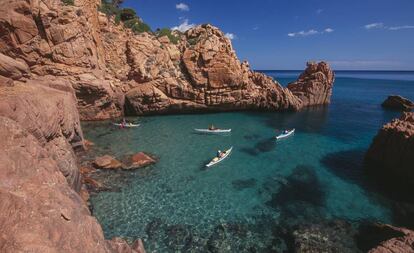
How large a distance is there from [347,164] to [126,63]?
3660 cm

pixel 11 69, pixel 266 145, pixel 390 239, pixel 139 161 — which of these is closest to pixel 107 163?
pixel 139 161

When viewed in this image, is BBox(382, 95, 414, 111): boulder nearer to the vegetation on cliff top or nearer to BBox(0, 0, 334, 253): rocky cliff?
BBox(0, 0, 334, 253): rocky cliff

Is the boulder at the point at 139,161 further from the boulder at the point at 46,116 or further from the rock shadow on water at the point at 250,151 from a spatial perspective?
the rock shadow on water at the point at 250,151

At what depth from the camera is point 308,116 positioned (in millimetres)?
49094

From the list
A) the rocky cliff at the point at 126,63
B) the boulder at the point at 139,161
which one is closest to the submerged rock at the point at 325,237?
the boulder at the point at 139,161

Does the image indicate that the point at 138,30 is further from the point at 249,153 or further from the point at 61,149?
the point at 61,149

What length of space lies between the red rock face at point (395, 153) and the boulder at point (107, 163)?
2531 cm

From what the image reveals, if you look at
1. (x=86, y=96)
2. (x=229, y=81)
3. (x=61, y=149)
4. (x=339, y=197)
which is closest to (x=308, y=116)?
(x=229, y=81)

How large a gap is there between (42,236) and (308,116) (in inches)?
1948

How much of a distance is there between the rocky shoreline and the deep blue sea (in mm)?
3432

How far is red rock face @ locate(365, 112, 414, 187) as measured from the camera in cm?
2200

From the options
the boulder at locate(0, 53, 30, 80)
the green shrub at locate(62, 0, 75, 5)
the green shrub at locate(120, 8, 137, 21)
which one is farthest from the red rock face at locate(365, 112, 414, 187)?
the green shrub at locate(120, 8, 137, 21)

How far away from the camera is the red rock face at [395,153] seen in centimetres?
2200

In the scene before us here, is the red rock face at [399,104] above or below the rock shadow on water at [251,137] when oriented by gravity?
above
